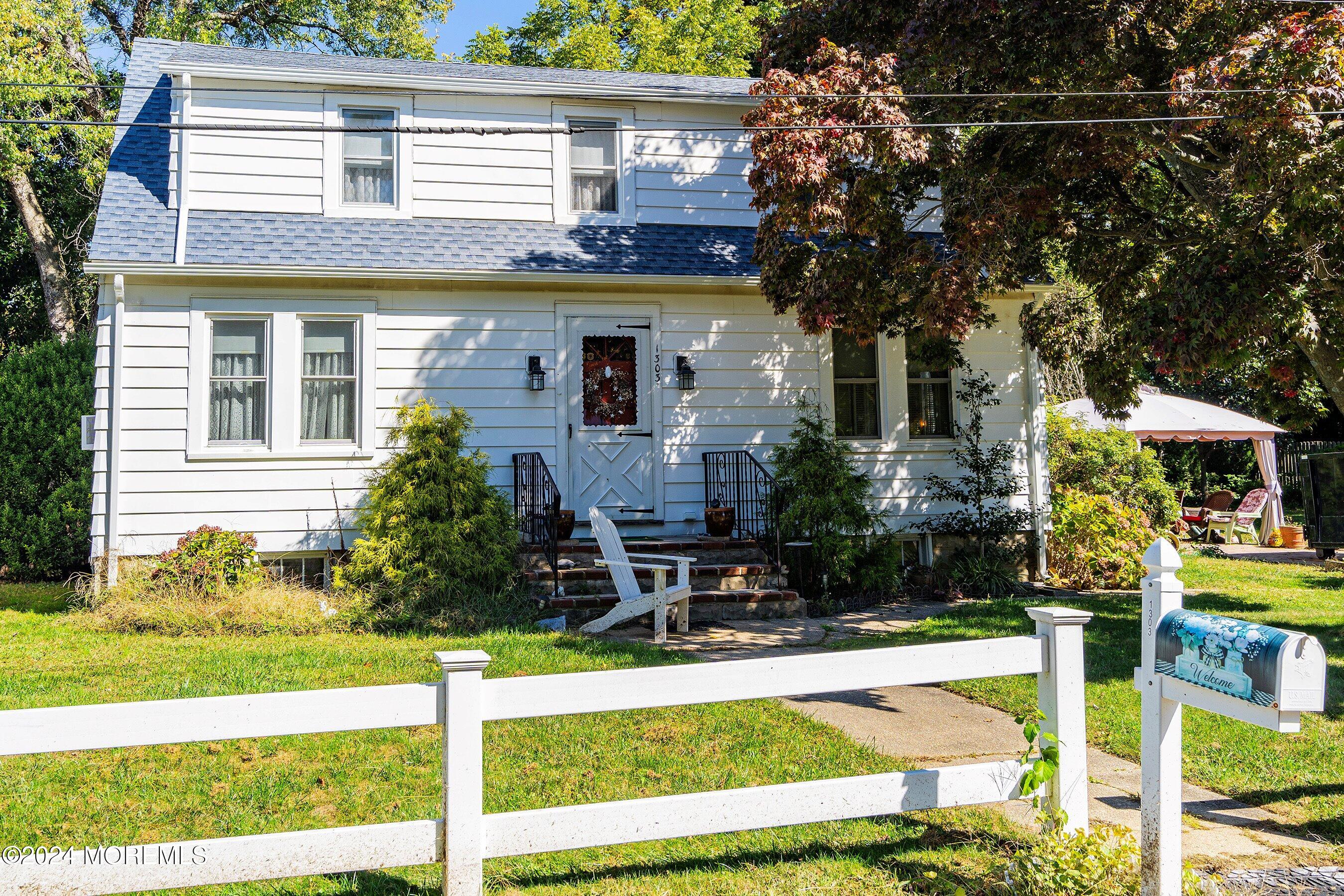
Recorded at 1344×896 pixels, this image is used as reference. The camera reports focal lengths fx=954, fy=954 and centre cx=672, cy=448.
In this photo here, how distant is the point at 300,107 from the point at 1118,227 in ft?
31.7

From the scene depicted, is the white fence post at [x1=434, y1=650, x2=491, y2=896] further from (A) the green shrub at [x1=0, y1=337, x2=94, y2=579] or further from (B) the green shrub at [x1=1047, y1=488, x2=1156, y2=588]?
(A) the green shrub at [x1=0, y1=337, x2=94, y2=579]

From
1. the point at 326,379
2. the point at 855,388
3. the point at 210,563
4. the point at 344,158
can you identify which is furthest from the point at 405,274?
the point at 855,388

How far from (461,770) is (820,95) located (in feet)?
22.8

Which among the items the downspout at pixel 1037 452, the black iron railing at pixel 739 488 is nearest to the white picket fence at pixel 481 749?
the black iron railing at pixel 739 488

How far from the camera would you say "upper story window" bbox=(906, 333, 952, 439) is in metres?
12.6

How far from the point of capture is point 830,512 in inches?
420

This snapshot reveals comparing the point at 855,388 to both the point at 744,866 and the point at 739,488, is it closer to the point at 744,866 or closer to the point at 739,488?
the point at 739,488

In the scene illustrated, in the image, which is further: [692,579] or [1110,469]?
[1110,469]

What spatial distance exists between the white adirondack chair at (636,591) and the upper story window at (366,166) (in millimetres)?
5220

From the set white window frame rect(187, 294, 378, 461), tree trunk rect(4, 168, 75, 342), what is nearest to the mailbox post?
white window frame rect(187, 294, 378, 461)

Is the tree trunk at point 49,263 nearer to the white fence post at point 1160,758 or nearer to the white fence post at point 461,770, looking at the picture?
the white fence post at point 461,770

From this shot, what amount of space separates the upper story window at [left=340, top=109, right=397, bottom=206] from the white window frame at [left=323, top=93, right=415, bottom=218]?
28mm

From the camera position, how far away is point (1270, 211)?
25.2 ft

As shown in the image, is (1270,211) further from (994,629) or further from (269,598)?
(269,598)
